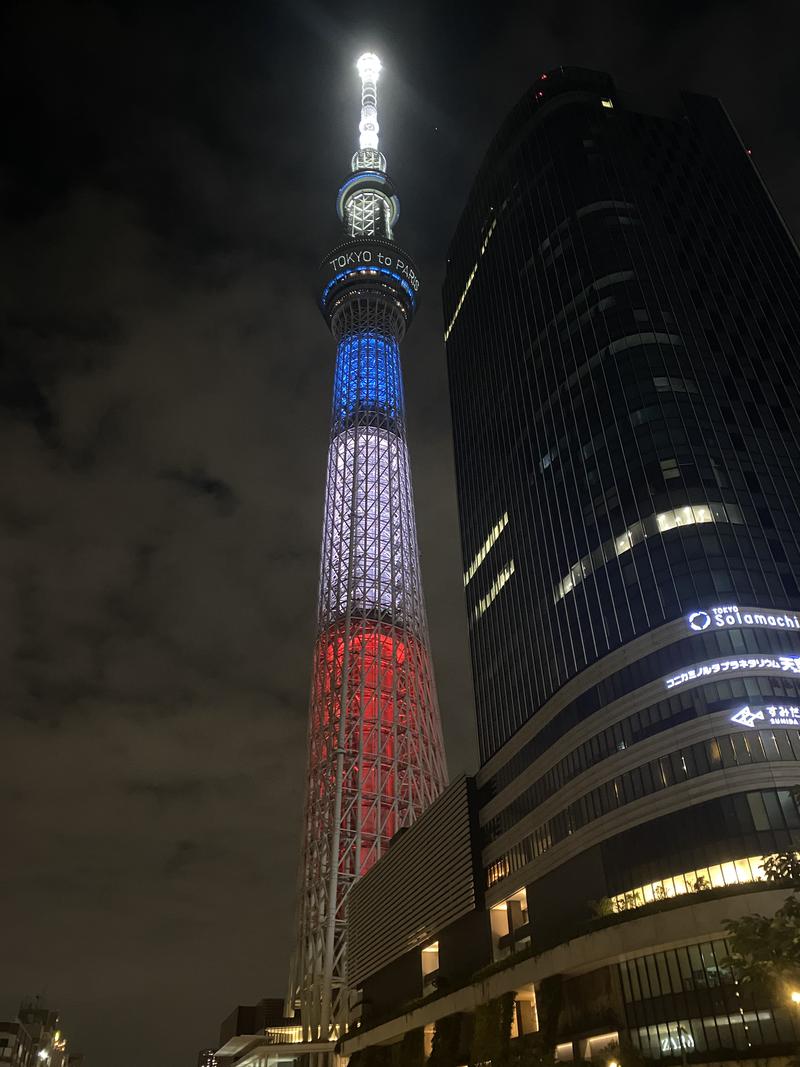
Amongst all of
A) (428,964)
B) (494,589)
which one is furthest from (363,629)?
(428,964)

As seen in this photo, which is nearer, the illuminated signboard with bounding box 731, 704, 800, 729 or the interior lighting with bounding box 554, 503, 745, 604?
the illuminated signboard with bounding box 731, 704, 800, 729

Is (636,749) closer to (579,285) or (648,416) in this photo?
(648,416)

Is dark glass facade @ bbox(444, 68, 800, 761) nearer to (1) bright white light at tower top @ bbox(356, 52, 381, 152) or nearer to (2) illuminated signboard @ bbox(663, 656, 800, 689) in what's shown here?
(2) illuminated signboard @ bbox(663, 656, 800, 689)

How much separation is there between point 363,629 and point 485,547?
23297 mm

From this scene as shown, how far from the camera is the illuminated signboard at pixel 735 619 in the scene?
6091 cm

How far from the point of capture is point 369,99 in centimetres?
17362

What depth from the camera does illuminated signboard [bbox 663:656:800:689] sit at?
57938 millimetres

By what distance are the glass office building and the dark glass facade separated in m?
0.33

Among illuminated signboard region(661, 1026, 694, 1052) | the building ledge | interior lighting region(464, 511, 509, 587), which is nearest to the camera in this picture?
illuminated signboard region(661, 1026, 694, 1052)

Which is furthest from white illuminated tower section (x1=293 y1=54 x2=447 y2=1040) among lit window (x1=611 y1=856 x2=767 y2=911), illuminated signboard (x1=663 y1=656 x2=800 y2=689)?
illuminated signboard (x1=663 y1=656 x2=800 y2=689)

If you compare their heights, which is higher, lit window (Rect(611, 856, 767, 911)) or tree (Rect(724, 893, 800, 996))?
lit window (Rect(611, 856, 767, 911))

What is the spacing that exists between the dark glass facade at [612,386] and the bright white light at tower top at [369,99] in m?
47.3

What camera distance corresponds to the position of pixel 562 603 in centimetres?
8294

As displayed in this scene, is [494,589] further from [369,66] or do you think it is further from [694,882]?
[369,66]
